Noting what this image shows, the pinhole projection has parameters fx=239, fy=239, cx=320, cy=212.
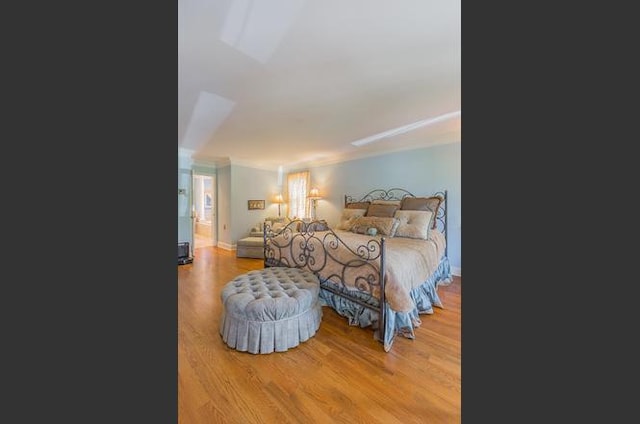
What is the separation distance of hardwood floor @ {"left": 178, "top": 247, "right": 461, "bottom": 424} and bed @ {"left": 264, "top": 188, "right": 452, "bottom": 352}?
0.68 feet

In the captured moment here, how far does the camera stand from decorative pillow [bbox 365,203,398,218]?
3926 mm

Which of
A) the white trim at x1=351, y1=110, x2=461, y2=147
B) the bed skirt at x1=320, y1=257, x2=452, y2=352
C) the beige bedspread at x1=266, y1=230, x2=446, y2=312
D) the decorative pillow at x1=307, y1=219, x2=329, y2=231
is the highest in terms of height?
the white trim at x1=351, y1=110, x2=461, y2=147

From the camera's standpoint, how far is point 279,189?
670 cm

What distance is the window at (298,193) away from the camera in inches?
240

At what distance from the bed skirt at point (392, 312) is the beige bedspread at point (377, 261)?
0.15 m

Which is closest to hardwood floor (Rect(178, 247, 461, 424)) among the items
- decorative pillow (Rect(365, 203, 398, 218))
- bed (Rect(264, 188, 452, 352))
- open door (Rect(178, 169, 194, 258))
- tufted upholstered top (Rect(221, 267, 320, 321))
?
bed (Rect(264, 188, 452, 352))

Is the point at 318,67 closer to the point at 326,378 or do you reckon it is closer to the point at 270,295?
the point at 270,295

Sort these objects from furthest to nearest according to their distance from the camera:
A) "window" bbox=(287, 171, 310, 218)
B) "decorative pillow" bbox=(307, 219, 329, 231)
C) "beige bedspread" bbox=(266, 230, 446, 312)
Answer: "window" bbox=(287, 171, 310, 218) → "decorative pillow" bbox=(307, 219, 329, 231) → "beige bedspread" bbox=(266, 230, 446, 312)

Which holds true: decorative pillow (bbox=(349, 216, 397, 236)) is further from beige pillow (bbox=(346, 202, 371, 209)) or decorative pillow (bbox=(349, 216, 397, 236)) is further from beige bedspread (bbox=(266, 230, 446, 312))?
beige pillow (bbox=(346, 202, 371, 209))

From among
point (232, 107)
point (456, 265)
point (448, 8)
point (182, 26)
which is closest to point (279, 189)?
point (232, 107)

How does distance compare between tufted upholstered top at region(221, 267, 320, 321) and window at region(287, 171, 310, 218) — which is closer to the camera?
tufted upholstered top at region(221, 267, 320, 321)
